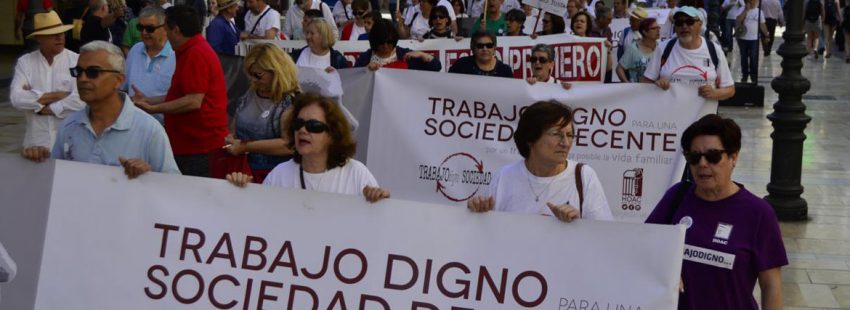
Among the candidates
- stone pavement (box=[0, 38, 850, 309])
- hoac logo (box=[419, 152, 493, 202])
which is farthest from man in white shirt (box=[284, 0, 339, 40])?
hoac logo (box=[419, 152, 493, 202])

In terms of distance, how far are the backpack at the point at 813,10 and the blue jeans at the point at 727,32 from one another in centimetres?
159

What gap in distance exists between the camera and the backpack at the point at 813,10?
93.9 feet

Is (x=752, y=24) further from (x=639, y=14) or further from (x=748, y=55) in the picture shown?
(x=639, y=14)

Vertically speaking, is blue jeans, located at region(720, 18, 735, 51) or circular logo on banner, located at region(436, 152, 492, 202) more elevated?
blue jeans, located at region(720, 18, 735, 51)

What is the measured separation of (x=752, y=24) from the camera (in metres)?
22.6

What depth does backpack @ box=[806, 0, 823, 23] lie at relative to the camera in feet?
93.9

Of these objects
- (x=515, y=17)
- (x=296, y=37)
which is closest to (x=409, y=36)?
(x=296, y=37)

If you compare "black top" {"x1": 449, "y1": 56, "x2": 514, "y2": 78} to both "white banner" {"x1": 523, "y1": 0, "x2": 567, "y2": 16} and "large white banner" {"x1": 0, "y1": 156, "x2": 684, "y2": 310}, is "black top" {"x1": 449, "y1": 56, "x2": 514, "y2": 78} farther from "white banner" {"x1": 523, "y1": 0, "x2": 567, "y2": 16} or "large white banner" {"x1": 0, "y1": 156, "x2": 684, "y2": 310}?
"large white banner" {"x1": 0, "y1": 156, "x2": 684, "y2": 310}

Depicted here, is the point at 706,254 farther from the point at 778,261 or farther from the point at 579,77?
the point at 579,77

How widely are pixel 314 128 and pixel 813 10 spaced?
82.2 feet

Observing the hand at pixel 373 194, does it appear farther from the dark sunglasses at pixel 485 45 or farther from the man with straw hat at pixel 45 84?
the dark sunglasses at pixel 485 45

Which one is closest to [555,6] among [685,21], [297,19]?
[297,19]

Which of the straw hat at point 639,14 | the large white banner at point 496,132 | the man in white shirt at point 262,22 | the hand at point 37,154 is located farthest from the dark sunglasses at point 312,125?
the man in white shirt at point 262,22

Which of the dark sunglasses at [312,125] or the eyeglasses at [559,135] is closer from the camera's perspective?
the eyeglasses at [559,135]
